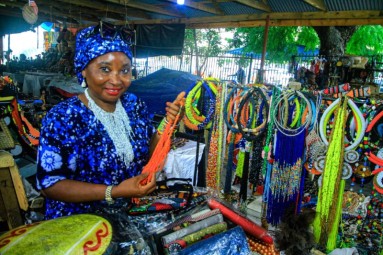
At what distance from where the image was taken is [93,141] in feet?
4.54

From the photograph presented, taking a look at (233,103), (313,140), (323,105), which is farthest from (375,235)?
(233,103)

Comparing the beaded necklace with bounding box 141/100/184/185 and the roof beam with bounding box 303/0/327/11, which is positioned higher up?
the roof beam with bounding box 303/0/327/11

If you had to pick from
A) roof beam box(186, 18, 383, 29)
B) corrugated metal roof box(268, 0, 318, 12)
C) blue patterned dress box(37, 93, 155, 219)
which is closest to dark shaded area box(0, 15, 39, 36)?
roof beam box(186, 18, 383, 29)

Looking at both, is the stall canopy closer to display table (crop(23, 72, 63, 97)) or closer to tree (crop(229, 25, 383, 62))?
display table (crop(23, 72, 63, 97))

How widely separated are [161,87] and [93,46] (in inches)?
169

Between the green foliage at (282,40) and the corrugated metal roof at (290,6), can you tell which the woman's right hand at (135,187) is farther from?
the green foliage at (282,40)

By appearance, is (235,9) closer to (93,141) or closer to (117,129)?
(117,129)

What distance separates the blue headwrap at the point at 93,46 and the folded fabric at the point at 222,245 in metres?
1.01

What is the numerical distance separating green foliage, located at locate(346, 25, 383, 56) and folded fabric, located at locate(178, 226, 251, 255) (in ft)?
44.0

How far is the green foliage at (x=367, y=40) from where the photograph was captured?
11.6m

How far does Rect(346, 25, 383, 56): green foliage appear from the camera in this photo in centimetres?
1162

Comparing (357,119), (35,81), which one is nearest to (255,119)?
(357,119)

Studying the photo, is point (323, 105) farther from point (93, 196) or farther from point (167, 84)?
point (167, 84)

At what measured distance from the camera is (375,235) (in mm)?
3336
